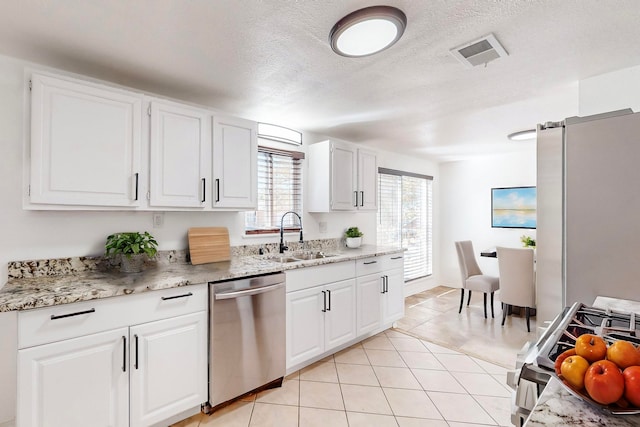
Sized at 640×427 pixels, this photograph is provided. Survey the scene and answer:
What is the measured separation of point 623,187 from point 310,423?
2226 mm

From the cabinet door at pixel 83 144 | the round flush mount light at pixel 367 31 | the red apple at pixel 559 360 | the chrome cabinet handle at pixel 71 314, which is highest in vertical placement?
the round flush mount light at pixel 367 31

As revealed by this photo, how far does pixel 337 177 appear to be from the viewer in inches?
136

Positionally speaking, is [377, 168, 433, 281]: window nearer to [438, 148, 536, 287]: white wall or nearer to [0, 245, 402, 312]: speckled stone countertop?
[438, 148, 536, 287]: white wall

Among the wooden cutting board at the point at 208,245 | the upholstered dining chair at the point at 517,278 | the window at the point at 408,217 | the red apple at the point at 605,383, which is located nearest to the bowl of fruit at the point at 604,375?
the red apple at the point at 605,383

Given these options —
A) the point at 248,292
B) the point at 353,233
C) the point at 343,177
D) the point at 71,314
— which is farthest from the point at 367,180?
the point at 71,314

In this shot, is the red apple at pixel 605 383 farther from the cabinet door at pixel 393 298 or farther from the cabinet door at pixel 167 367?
the cabinet door at pixel 393 298

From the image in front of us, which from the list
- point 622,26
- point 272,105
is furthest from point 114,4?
point 622,26

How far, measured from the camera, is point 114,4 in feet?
4.69

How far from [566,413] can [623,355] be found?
0.21 m

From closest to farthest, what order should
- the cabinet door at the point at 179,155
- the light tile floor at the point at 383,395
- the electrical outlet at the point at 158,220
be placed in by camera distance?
the light tile floor at the point at 383,395, the cabinet door at the point at 179,155, the electrical outlet at the point at 158,220

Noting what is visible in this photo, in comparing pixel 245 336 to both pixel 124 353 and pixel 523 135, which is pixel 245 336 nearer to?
pixel 124 353

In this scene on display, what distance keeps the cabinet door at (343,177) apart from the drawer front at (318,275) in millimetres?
761

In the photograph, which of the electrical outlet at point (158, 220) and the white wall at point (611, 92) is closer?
the white wall at point (611, 92)

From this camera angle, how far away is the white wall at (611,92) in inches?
79.5
